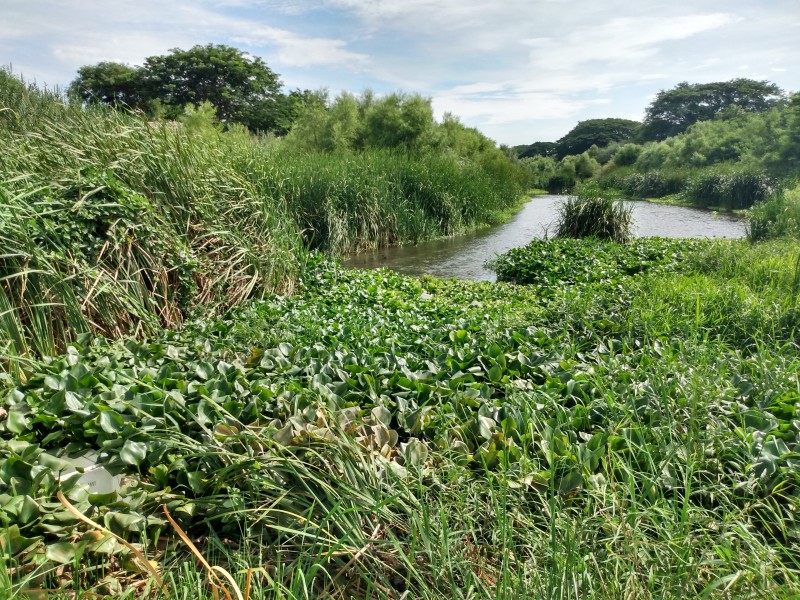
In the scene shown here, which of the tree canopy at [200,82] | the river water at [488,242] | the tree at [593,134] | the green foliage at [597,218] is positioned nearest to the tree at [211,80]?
the tree canopy at [200,82]

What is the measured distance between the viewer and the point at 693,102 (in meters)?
58.1

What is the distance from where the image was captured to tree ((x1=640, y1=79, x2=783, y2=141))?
184 feet

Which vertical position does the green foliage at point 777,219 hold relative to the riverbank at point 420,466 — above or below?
above

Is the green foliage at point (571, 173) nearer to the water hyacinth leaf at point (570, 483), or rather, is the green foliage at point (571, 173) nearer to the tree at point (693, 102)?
the tree at point (693, 102)

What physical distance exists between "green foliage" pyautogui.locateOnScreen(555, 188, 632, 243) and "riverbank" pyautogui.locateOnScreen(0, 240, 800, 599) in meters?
7.56

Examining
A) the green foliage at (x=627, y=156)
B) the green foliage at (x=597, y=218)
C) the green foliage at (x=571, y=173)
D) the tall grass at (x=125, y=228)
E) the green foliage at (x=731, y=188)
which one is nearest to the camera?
the tall grass at (x=125, y=228)

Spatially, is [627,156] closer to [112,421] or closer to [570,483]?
[570,483]

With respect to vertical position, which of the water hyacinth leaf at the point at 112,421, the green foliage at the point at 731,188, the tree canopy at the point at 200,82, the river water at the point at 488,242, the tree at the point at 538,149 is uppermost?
the tree canopy at the point at 200,82

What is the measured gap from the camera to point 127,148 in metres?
5.00

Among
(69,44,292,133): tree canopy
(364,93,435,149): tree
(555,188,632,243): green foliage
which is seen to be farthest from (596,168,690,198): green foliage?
(69,44,292,133): tree canopy

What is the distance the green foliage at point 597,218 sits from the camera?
10.8 metres

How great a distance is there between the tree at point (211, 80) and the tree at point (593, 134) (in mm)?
45549

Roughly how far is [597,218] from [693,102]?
57920 mm

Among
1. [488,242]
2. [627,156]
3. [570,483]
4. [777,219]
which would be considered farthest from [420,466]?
[627,156]
